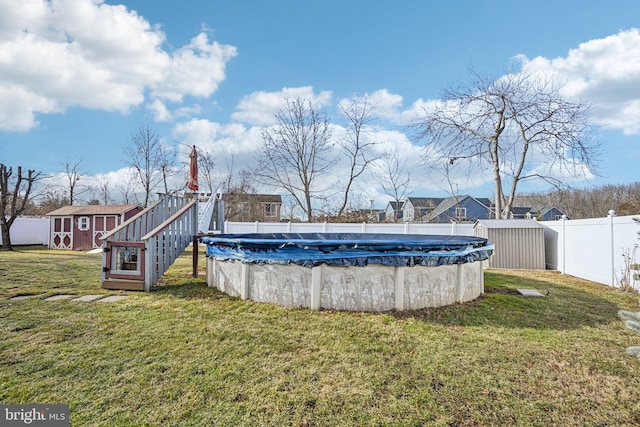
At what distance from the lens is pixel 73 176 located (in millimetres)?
23844

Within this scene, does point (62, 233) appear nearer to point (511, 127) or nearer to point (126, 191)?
point (126, 191)

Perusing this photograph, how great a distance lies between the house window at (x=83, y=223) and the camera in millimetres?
16609

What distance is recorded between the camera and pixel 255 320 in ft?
11.4

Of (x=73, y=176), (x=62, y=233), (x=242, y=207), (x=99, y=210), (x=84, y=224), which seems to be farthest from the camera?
(x=73, y=176)

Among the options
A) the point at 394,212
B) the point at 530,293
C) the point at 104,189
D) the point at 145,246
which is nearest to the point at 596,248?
the point at 530,293

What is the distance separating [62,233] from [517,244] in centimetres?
2168

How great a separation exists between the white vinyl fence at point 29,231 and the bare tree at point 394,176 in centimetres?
2169

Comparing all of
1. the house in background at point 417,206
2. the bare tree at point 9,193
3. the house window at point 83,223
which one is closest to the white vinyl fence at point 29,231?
the bare tree at point 9,193

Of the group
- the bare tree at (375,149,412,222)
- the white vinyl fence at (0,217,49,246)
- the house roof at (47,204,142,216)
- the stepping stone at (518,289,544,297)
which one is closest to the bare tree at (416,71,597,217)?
the bare tree at (375,149,412,222)

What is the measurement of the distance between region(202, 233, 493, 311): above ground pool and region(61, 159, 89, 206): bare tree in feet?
87.4

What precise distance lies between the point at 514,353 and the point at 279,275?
8.81ft

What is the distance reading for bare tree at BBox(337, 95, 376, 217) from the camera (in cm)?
1681

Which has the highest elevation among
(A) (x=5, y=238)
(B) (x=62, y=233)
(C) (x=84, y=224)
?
(C) (x=84, y=224)

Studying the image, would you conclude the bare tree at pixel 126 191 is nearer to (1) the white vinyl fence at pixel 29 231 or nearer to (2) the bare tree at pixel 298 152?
(1) the white vinyl fence at pixel 29 231
